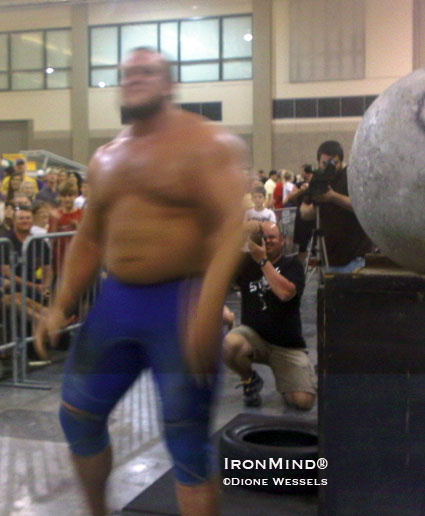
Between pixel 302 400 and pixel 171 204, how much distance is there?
122 inches

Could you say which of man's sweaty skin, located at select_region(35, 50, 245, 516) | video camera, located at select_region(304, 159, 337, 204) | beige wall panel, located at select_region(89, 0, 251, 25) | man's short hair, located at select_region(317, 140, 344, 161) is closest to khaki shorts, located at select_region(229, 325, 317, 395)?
video camera, located at select_region(304, 159, 337, 204)

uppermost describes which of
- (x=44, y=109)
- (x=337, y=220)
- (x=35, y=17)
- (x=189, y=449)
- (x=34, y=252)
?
(x=35, y=17)

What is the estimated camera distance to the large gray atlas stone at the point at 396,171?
2.92 metres

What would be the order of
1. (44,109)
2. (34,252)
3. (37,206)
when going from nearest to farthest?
(34,252) < (37,206) < (44,109)

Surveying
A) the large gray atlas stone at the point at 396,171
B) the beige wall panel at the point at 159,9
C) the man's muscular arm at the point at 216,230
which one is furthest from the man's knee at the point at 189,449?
the beige wall panel at the point at 159,9

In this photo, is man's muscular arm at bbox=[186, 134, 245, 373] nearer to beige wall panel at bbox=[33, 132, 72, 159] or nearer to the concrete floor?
the concrete floor

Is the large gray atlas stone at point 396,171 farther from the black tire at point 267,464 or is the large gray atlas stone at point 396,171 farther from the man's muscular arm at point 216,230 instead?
the black tire at point 267,464

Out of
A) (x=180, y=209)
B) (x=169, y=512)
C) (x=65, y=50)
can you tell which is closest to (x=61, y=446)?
(x=169, y=512)

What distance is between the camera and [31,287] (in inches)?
248

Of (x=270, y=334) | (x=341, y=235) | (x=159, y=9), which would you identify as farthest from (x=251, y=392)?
(x=159, y=9)

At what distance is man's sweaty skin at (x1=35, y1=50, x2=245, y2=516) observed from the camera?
2.40m

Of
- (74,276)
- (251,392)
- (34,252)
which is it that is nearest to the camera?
(74,276)

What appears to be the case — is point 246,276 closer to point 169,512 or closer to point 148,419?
point 148,419

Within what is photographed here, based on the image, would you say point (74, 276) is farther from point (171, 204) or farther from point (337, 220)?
point (337, 220)
